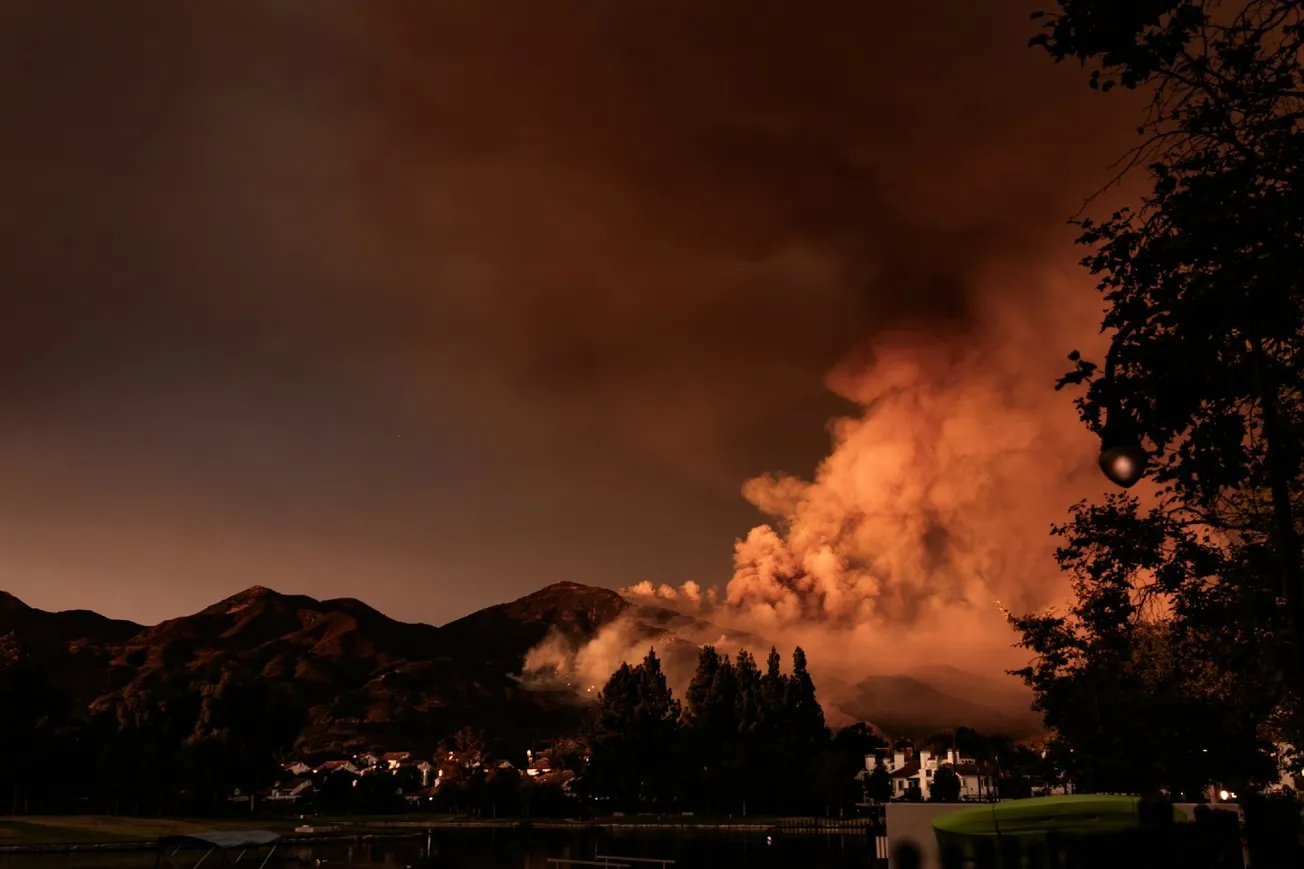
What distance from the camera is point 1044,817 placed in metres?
18.9

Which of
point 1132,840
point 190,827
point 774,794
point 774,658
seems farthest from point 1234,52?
point 774,658

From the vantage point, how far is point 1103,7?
11695 mm

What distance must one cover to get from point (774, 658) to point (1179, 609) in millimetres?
146466

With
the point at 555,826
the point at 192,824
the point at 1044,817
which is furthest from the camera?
the point at 555,826

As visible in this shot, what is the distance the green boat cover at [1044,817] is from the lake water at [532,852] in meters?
33.6

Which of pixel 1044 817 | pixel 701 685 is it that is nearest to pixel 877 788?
pixel 701 685

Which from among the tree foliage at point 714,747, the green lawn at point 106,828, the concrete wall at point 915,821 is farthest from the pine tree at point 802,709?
the concrete wall at point 915,821

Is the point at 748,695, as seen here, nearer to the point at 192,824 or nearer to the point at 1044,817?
the point at 192,824

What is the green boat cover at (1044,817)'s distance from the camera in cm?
1872

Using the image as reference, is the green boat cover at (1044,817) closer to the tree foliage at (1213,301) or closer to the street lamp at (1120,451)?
the tree foliage at (1213,301)

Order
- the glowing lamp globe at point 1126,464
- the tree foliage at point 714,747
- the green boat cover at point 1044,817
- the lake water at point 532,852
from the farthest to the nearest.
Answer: the tree foliage at point 714,747
the lake water at point 532,852
the green boat cover at point 1044,817
the glowing lamp globe at point 1126,464

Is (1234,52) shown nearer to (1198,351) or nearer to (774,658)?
(1198,351)

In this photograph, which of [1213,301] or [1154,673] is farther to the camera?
[1154,673]

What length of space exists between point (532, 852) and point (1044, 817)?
76840 mm
